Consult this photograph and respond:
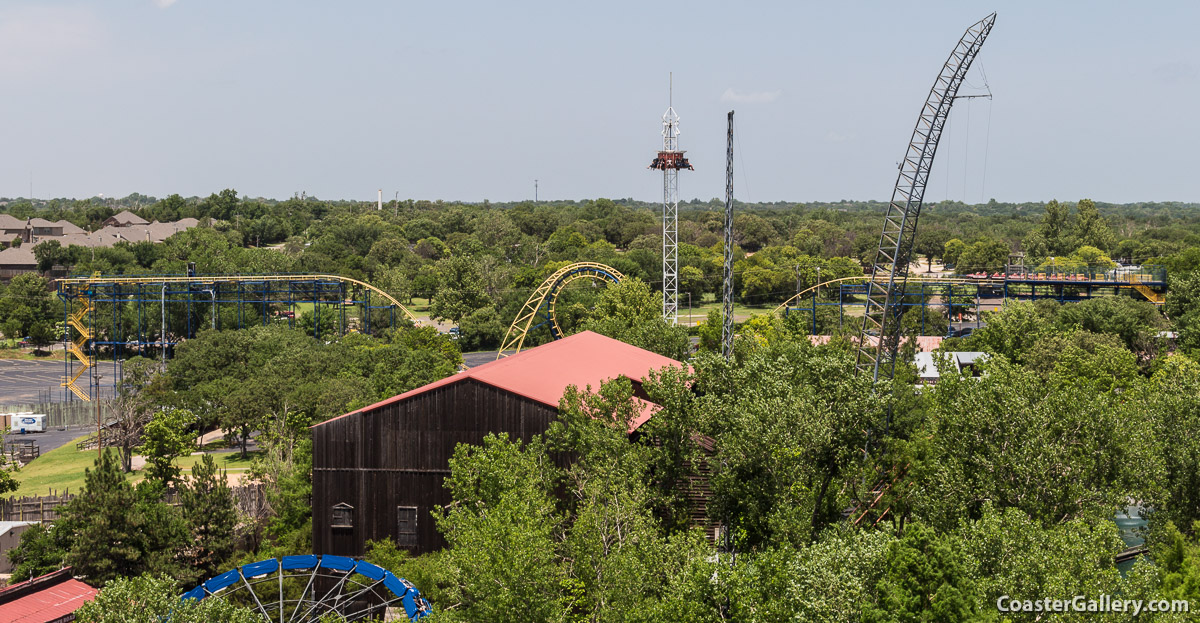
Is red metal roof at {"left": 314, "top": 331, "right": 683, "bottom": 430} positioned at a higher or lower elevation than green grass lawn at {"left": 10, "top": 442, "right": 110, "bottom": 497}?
higher

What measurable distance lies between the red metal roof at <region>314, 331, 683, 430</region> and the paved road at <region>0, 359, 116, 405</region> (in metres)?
39.1

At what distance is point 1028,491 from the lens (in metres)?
24.4

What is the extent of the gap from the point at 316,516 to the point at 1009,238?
493ft

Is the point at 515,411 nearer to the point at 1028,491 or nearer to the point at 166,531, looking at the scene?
the point at 166,531

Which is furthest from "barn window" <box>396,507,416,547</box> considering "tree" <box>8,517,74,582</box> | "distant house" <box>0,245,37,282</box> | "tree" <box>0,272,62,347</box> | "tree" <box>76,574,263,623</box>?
"distant house" <box>0,245,37,282</box>

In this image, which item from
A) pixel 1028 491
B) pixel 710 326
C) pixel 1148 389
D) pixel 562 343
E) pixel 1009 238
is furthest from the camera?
pixel 1009 238

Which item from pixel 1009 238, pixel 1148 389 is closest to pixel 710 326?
pixel 1148 389

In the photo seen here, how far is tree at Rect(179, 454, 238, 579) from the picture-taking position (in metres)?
30.4

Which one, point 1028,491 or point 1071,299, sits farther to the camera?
point 1071,299

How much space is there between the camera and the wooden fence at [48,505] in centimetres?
3584

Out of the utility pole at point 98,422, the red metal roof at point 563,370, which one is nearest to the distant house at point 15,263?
the utility pole at point 98,422

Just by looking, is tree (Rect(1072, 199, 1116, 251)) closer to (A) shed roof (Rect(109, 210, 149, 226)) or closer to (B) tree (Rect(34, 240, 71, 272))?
(B) tree (Rect(34, 240, 71, 272))

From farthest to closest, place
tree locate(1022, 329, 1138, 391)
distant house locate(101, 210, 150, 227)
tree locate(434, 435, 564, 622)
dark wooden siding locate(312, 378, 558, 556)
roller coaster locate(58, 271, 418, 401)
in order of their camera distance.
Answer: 1. distant house locate(101, 210, 150, 227)
2. roller coaster locate(58, 271, 418, 401)
3. tree locate(1022, 329, 1138, 391)
4. dark wooden siding locate(312, 378, 558, 556)
5. tree locate(434, 435, 564, 622)

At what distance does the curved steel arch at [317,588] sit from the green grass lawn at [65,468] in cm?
1733
